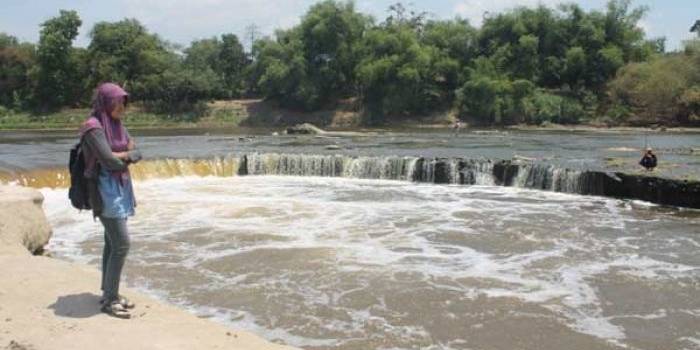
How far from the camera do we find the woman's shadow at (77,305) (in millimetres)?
4701

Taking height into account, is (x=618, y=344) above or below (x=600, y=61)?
below

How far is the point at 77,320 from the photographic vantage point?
457 cm

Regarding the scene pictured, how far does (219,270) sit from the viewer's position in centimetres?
845

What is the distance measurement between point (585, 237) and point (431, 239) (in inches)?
95.9

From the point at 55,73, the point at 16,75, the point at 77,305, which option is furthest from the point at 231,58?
the point at 77,305

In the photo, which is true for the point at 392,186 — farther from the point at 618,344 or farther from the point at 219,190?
the point at 618,344

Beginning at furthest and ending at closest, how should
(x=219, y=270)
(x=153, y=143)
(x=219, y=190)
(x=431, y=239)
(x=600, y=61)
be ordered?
1. (x=600, y=61)
2. (x=153, y=143)
3. (x=219, y=190)
4. (x=431, y=239)
5. (x=219, y=270)

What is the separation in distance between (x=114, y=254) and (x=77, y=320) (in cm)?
48

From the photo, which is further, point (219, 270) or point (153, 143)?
point (153, 143)

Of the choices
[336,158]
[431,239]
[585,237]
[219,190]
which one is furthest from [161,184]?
[585,237]

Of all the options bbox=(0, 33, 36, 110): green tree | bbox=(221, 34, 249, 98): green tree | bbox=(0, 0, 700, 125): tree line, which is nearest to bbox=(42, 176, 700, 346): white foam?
bbox=(0, 0, 700, 125): tree line

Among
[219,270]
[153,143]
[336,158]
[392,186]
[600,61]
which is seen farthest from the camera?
[600,61]

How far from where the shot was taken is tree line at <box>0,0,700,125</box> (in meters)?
43.5

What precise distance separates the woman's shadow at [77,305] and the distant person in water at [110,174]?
0.13 metres
